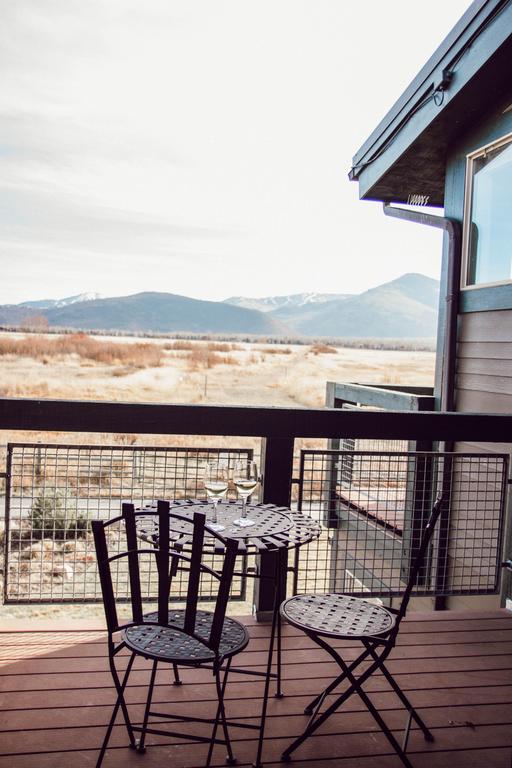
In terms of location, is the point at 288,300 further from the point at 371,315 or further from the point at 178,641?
the point at 178,641

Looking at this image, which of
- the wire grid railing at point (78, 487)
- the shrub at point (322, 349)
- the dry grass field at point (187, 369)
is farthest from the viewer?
the shrub at point (322, 349)

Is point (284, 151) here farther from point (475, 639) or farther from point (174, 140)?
point (475, 639)

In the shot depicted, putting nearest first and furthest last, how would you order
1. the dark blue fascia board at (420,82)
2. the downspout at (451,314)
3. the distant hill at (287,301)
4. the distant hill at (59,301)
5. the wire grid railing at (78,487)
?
1. the wire grid railing at (78,487)
2. the dark blue fascia board at (420,82)
3. the downspout at (451,314)
4. the distant hill at (59,301)
5. the distant hill at (287,301)

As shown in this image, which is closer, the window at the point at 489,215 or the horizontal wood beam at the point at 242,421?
the horizontal wood beam at the point at 242,421

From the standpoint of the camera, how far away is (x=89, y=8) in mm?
23734

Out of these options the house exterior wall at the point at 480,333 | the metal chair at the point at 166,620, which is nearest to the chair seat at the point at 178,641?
the metal chair at the point at 166,620

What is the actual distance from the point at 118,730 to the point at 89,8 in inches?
1058

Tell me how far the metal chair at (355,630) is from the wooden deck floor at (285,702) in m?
0.08

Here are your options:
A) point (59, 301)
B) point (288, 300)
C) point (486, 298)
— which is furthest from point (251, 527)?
point (288, 300)

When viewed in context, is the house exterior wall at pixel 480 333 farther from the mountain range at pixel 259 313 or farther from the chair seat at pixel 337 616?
the mountain range at pixel 259 313

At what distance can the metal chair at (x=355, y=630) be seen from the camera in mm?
1895

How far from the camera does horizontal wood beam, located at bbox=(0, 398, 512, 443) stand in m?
2.64

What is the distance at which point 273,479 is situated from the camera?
116 inches

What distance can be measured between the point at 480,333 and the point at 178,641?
3603 millimetres
